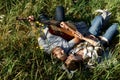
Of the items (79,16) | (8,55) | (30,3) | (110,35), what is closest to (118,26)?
(110,35)

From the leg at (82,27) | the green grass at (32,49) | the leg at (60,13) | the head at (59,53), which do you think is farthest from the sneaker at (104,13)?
the head at (59,53)

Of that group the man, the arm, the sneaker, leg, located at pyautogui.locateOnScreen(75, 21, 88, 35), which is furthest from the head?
the sneaker

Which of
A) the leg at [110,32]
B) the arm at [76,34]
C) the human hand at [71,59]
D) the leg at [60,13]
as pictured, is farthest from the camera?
the leg at [60,13]

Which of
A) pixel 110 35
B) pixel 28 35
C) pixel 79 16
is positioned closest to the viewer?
pixel 28 35

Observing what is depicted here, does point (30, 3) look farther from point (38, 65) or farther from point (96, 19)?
point (38, 65)

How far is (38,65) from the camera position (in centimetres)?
475

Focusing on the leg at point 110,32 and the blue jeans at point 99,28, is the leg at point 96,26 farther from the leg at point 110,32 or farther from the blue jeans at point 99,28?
the leg at point 110,32

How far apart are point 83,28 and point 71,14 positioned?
418 millimetres

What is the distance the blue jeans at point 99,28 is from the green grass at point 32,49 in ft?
0.40

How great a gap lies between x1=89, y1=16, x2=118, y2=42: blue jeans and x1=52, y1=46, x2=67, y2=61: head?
0.84 metres

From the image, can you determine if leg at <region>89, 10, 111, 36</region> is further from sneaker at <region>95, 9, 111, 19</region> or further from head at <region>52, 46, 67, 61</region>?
head at <region>52, 46, 67, 61</region>

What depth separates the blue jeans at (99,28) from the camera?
18.6ft

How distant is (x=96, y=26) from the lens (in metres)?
5.76

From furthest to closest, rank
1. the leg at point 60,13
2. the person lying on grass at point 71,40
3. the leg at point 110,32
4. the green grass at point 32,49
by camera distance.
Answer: the leg at point 60,13 → the leg at point 110,32 → the person lying on grass at point 71,40 → the green grass at point 32,49
